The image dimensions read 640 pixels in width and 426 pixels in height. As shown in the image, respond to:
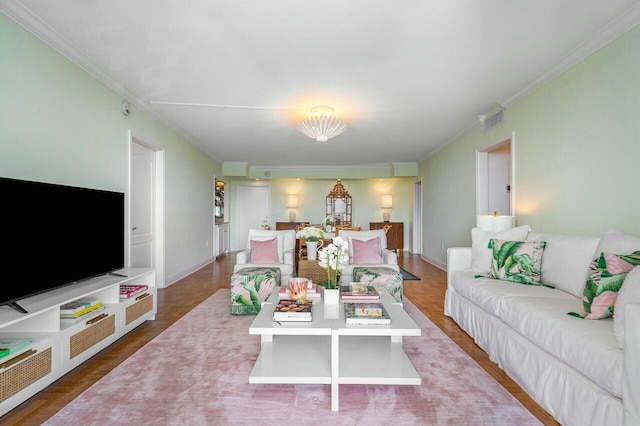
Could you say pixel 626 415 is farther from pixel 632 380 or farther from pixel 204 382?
pixel 204 382

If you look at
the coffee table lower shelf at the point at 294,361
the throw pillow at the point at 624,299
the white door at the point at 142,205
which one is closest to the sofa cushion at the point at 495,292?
the throw pillow at the point at 624,299

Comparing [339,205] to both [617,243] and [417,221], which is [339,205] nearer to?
[417,221]

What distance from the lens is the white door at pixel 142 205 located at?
3.85m

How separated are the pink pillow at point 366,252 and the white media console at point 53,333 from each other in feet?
8.14

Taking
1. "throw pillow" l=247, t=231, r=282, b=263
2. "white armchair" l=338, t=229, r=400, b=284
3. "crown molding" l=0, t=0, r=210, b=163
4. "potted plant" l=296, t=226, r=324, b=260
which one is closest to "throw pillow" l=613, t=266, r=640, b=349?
"white armchair" l=338, t=229, r=400, b=284

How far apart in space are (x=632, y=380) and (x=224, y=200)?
841cm

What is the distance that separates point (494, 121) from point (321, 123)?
7.47 feet

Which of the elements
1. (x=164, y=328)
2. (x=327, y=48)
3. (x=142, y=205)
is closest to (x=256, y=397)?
(x=164, y=328)

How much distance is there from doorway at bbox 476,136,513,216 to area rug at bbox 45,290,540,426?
9.18 feet

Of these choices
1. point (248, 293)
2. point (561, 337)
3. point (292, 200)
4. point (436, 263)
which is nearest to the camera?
point (561, 337)

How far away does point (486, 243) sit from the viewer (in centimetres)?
306

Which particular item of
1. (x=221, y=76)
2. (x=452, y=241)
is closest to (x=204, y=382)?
(x=221, y=76)

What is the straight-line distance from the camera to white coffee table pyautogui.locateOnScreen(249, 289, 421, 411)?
171cm

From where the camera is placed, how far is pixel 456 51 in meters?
2.61
